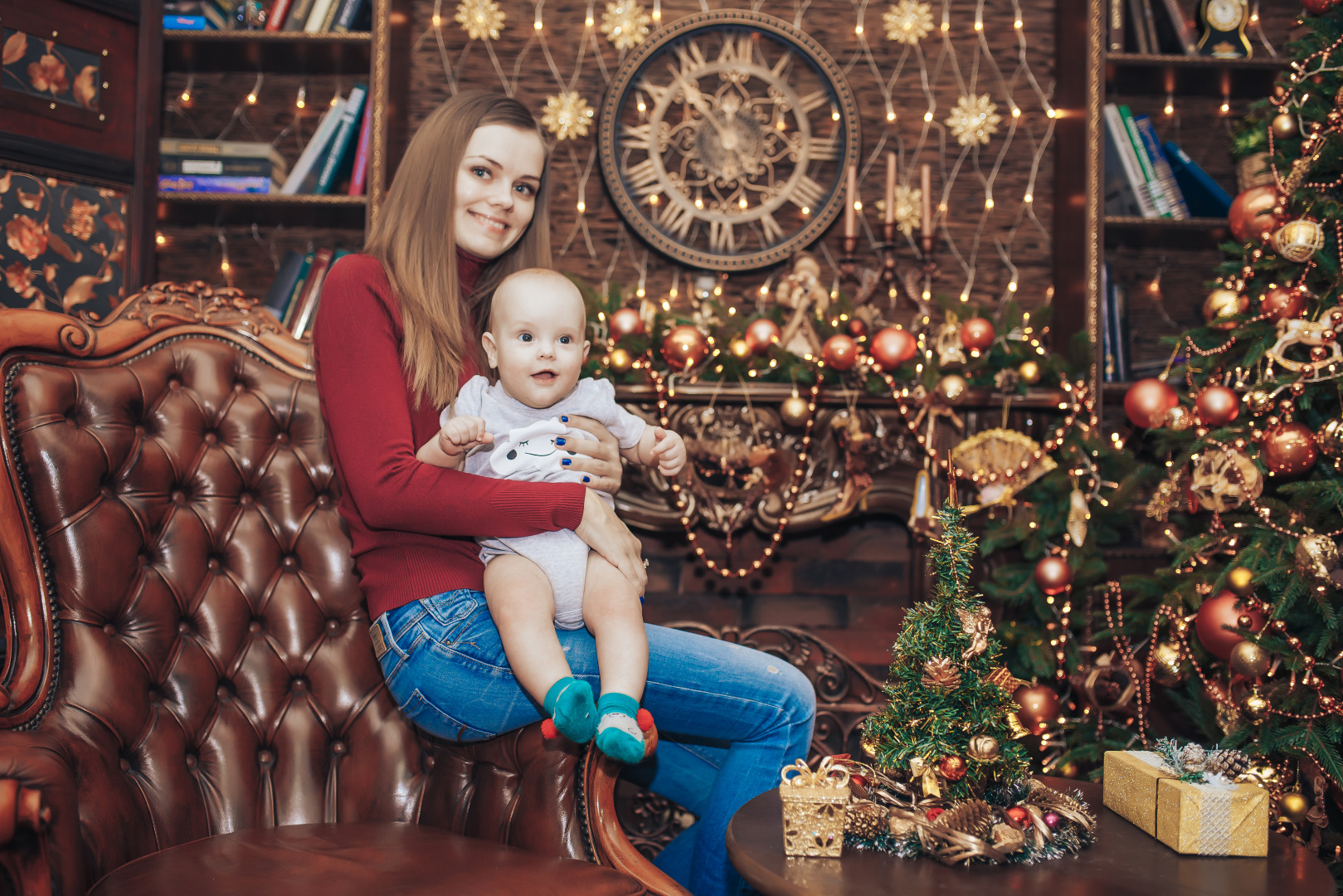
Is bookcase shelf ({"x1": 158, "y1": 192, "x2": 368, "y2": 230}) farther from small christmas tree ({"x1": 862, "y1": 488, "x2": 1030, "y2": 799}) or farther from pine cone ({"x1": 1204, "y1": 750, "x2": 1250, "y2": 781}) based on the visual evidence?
pine cone ({"x1": 1204, "y1": 750, "x2": 1250, "y2": 781})

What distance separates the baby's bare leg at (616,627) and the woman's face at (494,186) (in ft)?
2.11

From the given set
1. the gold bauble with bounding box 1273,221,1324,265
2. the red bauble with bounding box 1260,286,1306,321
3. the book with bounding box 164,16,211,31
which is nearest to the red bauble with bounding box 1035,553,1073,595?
the red bauble with bounding box 1260,286,1306,321

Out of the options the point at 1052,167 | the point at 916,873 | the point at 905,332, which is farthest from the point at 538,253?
the point at 1052,167

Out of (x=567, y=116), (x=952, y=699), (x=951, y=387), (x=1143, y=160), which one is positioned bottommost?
(x=952, y=699)

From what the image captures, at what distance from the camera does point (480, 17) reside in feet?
10.1

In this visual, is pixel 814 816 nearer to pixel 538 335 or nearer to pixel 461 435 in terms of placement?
pixel 461 435

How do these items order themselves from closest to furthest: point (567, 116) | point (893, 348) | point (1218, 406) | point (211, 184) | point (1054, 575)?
point (1218, 406) < point (1054, 575) < point (893, 348) < point (211, 184) < point (567, 116)

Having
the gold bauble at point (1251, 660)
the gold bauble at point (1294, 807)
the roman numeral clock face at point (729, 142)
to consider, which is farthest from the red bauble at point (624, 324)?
the gold bauble at point (1294, 807)

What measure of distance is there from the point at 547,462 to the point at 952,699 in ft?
2.45

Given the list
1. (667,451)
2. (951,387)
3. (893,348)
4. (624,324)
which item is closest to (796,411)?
(893,348)

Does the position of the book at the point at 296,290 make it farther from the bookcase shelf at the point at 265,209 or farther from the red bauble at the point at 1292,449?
the red bauble at the point at 1292,449

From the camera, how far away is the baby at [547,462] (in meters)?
1.29

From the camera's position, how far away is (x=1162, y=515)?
2166 mm

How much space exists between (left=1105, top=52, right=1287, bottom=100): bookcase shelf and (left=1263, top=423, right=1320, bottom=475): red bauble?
1453mm
